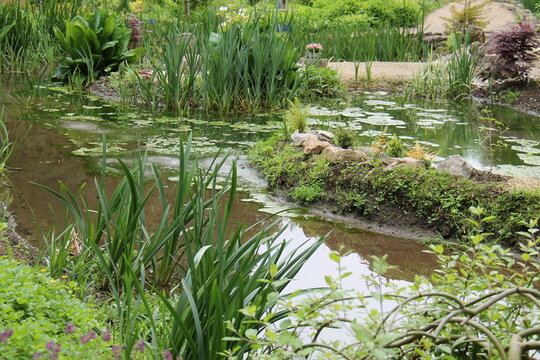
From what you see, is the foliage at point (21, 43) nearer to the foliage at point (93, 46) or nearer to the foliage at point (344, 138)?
the foliage at point (93, 46)

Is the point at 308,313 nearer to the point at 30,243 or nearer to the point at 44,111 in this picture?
the point at 30,243

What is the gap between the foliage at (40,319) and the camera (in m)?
1.88

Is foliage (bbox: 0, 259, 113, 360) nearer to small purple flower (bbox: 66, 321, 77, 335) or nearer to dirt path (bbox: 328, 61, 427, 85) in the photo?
small purple flower (bbox: 66, 321, 77, 335)

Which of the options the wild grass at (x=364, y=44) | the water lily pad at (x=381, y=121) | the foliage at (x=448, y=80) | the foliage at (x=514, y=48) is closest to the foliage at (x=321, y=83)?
the foliage at (x=448, y=80)

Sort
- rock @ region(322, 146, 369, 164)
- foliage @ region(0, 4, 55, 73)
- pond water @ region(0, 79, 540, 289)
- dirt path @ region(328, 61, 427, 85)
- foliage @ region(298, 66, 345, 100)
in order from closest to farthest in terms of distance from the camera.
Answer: pond water @ region(0, 79, 540, 289), rock @ region(322, 146, 369, 164), foliage @ region(298, 66, 345, 100), foliage @ region(0, 4, 55, 73), dirt path @ region(328, 61, 427, 85)

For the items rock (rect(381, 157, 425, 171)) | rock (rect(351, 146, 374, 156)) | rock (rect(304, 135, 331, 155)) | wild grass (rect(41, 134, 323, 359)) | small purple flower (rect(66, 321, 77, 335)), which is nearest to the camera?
small purple flower (rect(66, 321, 77, 335))

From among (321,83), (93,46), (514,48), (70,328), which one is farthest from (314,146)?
(93,46)

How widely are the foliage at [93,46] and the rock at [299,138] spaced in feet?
14.8

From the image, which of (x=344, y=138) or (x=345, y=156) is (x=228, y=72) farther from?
(x=345, y=156)

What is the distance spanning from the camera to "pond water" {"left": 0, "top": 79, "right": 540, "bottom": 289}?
14.6 ft

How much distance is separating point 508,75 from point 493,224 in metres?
6.22

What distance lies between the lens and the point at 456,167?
505 centimetres

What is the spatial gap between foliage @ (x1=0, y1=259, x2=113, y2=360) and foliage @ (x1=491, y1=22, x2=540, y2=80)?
8.42 meters

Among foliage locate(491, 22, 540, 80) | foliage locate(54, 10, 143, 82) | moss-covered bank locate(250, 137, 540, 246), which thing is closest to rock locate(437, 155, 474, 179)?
moss-covered bank locate(250, 137, 540, 246)
